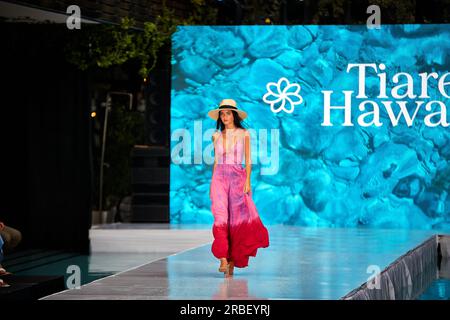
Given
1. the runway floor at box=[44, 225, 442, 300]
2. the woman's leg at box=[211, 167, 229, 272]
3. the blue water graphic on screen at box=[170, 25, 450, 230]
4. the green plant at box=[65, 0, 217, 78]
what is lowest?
the runway floor at box=[44, 225, 442, 300]

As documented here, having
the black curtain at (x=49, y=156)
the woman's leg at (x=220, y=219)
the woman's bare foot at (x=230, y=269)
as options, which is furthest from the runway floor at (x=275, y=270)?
the black curtain at (x=49, y=156)

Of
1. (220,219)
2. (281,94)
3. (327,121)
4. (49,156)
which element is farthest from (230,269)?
(281,94)

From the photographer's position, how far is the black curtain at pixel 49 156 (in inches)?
480

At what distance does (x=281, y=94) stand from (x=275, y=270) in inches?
186

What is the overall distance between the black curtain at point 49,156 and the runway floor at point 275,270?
515 mm

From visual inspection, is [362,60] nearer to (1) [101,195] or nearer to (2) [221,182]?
(1) [101,195]

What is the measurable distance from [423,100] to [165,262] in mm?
4731

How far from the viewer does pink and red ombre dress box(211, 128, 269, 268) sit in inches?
328

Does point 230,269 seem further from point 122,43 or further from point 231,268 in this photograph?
point 122,43

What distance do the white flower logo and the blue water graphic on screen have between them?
0.04ft

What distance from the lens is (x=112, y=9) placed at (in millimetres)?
12742

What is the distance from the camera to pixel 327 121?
42.7ft

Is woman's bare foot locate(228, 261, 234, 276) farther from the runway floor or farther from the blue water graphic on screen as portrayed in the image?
the blue water graphic on screen

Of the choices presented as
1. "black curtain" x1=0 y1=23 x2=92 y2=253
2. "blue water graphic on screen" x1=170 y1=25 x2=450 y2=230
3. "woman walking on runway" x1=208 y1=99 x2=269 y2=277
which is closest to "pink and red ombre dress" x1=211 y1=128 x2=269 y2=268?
"woman walking on runway" x1=208 y1=99 x2=269 y2=277
